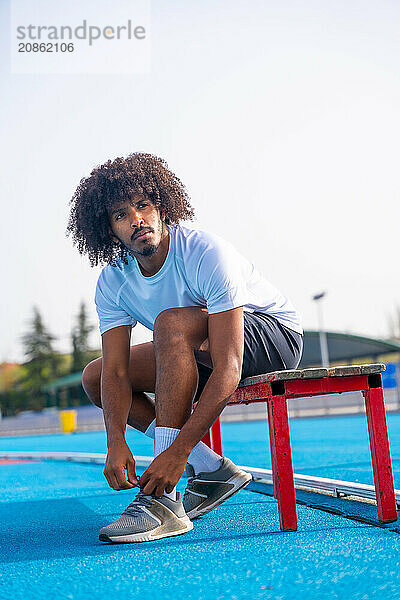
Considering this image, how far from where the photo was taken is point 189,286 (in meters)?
2.80

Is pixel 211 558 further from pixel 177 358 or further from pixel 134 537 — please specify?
pixel 177 358

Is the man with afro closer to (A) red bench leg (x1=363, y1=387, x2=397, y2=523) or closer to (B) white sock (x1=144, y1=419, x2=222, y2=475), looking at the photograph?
(B) white sock (x1=144, y1=419, x2=222, y2=475)

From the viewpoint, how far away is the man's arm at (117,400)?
2.59 metres

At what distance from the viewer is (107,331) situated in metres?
3.06

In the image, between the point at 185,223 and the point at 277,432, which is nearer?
the point at 277,432

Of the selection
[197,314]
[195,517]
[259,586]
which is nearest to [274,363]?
[197,314]

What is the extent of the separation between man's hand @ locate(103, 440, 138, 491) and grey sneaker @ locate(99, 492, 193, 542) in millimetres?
111

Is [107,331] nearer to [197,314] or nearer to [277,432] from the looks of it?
[197,314]

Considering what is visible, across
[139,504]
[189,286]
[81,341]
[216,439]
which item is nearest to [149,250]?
[189,286]

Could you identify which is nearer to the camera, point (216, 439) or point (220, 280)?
point (220, 280)

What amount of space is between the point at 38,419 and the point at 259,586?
2503 centimetres

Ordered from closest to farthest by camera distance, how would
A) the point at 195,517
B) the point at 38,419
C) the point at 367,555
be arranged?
the point at 367,555 → the point at 195,517 → the point at 38,419

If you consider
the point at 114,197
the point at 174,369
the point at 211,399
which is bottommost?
the point at 211,399

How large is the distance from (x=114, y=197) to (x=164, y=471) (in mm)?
1160
